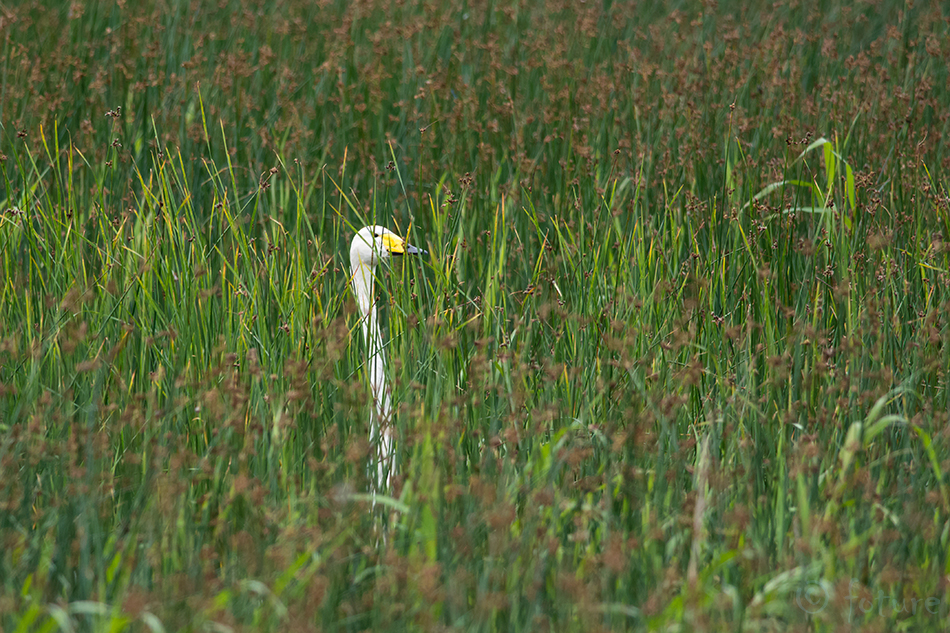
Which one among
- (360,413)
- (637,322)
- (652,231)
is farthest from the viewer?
(652,231)

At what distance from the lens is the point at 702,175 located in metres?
4.54

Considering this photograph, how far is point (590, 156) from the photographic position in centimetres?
450

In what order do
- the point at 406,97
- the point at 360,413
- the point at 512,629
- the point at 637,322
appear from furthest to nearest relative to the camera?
the point at 406,97
the point at 637,322
the point at 360,413
the point at 512,629

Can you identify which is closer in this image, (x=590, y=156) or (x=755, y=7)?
(x=590, y=156)

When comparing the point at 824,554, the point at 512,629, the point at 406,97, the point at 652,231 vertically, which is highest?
the point at 406,97

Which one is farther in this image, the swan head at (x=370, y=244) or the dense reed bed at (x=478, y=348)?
the swan head at (x=370, y=244)

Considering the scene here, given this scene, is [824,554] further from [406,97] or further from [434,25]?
[434,25]

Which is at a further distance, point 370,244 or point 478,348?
point 370,244

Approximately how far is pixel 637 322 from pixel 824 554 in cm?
128

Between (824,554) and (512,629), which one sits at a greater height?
(824,554)

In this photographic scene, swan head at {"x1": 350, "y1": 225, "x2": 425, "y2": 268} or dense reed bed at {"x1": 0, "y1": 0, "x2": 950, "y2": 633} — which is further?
swan head at {"x1": 350, "y1": 225, "x2": 425, "y2": 268}

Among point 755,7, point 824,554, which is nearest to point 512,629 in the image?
point 824,554

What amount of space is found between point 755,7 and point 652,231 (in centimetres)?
415

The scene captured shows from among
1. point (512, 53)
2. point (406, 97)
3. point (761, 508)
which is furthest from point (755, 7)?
point (761, 508)
